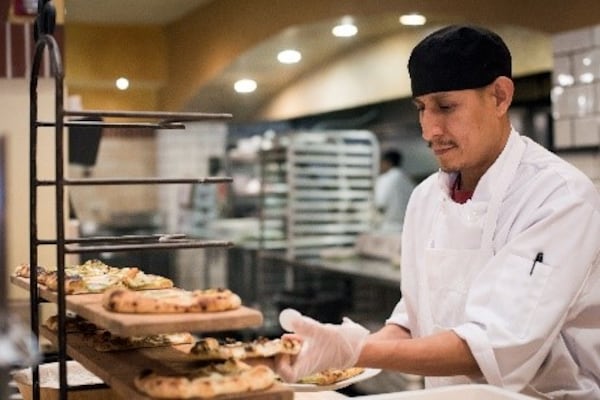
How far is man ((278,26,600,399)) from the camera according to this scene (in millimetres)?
1961

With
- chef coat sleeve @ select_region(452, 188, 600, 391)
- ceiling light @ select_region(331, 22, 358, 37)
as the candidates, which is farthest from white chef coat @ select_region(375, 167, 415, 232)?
chef coat sleeve @ select_region(452, 188, 600, 391)

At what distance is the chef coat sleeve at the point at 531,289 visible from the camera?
6.43 ft

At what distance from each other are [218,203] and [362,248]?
315 centimetres

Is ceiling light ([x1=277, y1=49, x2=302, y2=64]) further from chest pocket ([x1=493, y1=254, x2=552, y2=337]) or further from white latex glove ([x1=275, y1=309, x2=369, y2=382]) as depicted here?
white latex glove ([x1=275, y1=309, x2=369, y2=382])

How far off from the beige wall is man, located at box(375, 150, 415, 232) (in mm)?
3995

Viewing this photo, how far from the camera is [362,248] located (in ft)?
22.9

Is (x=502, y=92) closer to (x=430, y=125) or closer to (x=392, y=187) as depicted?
(x=430, y=125)

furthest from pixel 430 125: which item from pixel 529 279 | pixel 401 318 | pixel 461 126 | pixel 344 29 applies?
pixel 344 29

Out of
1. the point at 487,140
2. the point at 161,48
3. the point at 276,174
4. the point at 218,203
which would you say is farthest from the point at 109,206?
the point at 487,140

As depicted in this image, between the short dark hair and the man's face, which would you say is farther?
the short dark hair

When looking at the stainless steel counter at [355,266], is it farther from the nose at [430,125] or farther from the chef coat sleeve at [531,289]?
the chef coat sleeve at [531,289]

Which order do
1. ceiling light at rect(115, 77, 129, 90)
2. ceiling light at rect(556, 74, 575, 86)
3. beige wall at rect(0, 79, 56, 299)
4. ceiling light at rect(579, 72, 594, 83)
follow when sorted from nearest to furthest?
beige wall at rect(0, 79, 56, 299) → ceiling light at rect(579, 72, 594, 83) → ceiling light at rect(556, 74, 575, 86) → ceiling light at rect(115, 77, 129, 90)

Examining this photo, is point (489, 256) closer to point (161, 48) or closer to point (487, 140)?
point (487, 140)

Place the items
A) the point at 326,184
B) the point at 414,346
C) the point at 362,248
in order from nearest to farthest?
the point at 414,346 < the point at 362,248 < the point at 326,184
